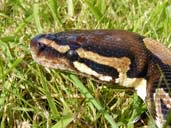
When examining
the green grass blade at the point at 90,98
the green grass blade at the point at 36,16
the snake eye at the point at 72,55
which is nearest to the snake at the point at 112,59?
the snake eye at the point at 72,55

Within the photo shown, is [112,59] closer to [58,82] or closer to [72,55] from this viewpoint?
[72,55]

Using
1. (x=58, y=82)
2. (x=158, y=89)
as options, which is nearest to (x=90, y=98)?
(x=58, y=82)

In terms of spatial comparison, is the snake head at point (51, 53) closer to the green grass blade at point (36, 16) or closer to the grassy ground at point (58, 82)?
the grassy ground at point (58, 82)

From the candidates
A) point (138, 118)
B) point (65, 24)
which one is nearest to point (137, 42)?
point (138, 118)

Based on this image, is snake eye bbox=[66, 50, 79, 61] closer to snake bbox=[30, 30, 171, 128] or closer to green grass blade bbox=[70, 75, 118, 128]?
snake bbox=[30, 30, 171, 128]

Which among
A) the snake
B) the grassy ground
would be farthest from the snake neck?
the grassy ground

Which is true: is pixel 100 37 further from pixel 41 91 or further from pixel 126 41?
pixel 41 91
